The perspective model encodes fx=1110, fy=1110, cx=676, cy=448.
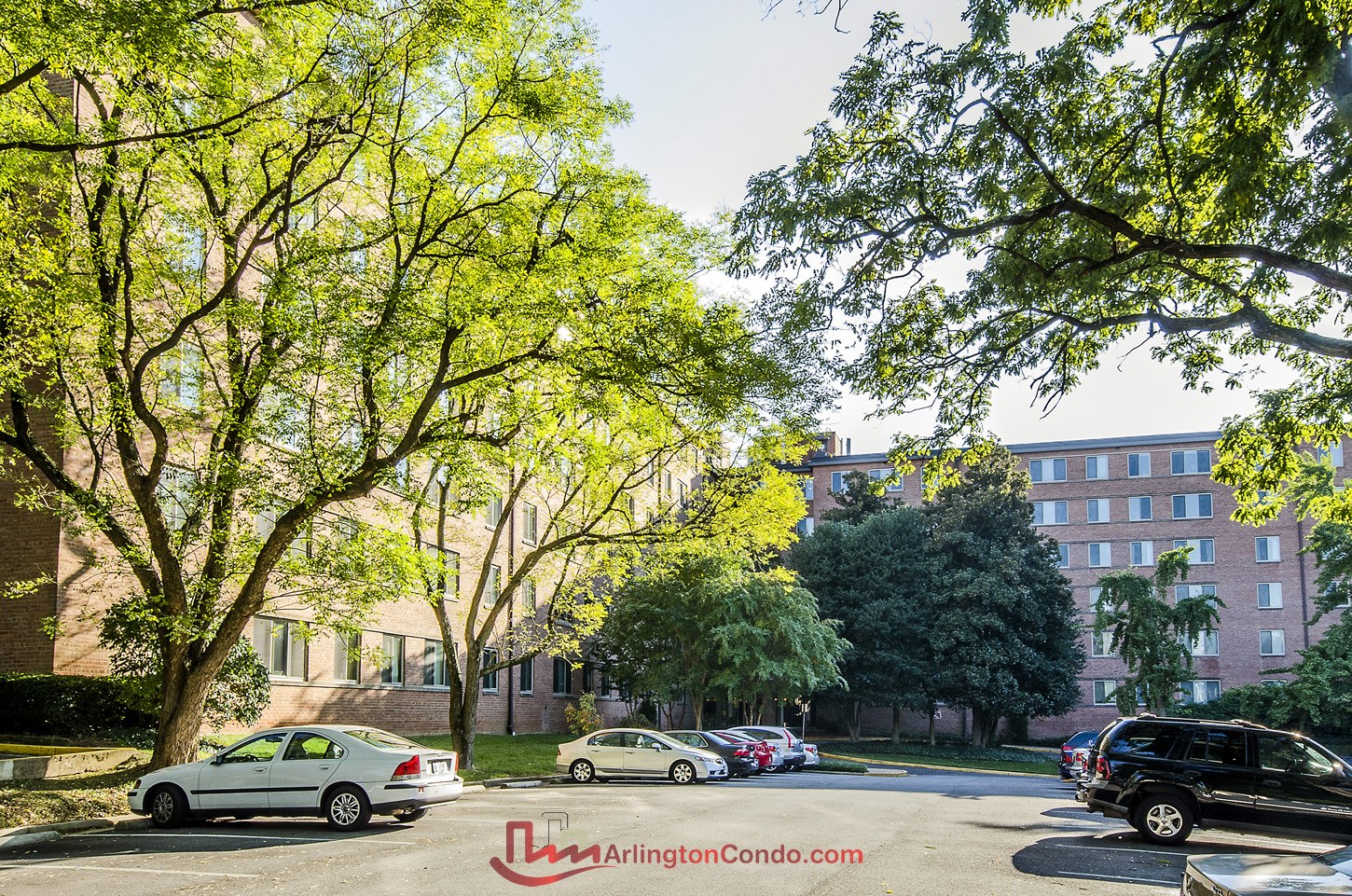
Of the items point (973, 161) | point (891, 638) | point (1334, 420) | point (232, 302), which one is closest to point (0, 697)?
point (232, 302)

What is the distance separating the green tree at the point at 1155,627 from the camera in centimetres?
4494

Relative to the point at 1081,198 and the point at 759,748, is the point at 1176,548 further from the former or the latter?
the point at 1081,198

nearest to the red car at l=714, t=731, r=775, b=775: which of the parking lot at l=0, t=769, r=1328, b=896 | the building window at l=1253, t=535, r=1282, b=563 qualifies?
the parking lot at l=0, t=769, r=1328, b=896

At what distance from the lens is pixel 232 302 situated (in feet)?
52.2

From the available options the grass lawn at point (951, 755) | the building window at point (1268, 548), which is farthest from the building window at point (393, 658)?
the building window at point (1268, 548)

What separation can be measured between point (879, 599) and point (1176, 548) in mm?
19213

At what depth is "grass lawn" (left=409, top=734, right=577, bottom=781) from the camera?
83.7 ft

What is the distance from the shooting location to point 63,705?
67.7ft

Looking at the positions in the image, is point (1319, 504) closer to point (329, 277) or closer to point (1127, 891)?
point (1127, 891)

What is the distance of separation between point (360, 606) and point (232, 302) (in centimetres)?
522

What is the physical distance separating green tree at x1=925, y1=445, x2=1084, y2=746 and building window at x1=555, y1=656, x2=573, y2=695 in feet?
54.4

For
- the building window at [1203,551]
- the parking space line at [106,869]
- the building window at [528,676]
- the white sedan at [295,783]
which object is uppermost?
Result: the building window at [1203,551]

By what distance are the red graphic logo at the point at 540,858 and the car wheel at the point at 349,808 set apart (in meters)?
1.88

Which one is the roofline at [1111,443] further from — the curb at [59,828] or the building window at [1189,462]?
the curb at [59,828]
